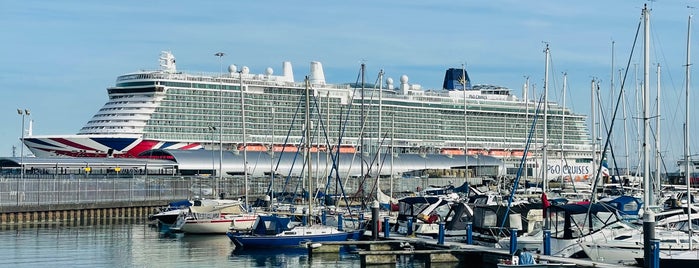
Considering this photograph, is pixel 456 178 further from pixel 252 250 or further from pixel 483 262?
pixel 483 262

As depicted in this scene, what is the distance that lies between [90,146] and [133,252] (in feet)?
152

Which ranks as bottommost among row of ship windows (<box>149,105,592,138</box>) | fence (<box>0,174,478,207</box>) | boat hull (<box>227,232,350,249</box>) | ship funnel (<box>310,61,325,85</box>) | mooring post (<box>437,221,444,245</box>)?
boat hull (<box>227,232,350,249</box>)

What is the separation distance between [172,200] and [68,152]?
935 inches

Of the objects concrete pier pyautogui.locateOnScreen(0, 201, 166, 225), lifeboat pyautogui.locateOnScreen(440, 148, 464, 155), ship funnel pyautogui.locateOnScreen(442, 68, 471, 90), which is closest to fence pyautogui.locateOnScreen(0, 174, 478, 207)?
concrete pier pyautogui.locateOnScreen(0, 201, 166, 225)

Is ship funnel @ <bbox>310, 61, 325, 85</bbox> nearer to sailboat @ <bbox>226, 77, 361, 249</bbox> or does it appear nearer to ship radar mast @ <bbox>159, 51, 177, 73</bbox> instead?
ship radar mast @ <bbox>159, 51, 177, 73</bbox>

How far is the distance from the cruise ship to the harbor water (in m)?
29.8

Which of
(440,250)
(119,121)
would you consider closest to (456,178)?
(119,121)

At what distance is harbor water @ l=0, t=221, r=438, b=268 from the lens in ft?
109

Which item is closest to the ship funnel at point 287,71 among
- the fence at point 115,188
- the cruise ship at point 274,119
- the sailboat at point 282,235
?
the cruise ship at point 274,119

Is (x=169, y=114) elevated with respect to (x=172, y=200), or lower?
elevated

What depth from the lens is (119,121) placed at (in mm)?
85250

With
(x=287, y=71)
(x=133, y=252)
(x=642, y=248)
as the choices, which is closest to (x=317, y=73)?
(x=287, y=71)

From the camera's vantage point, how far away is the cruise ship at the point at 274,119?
82375mm

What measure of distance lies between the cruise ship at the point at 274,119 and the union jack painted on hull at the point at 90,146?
0.24 ft
